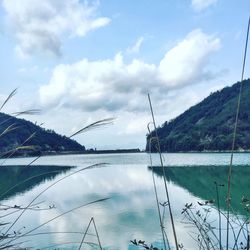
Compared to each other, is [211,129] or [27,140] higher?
[211,129]

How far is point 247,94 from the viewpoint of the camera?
165 meters

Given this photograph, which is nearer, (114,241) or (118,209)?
(114,241)

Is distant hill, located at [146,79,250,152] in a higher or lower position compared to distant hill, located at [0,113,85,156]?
higher

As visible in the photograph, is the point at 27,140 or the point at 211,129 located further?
the point at 211,129

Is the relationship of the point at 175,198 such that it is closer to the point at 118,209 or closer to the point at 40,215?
the point at 118,209

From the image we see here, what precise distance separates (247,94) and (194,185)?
140679 millimetres

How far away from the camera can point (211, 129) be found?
14325 cm

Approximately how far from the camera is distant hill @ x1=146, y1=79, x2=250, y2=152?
12962cm

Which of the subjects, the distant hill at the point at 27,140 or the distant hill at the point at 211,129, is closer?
the distant hill at the point at 27,140

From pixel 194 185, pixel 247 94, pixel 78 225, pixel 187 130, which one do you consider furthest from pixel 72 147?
pixel 78 225

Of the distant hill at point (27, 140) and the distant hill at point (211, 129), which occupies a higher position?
the distant hill at point (211, 129)

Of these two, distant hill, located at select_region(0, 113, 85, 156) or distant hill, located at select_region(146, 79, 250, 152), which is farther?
distant hill, located at select_region(146, 79, 250, 152)

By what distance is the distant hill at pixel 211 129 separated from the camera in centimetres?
12962


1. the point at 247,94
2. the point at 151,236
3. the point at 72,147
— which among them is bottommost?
the point at 151,236
